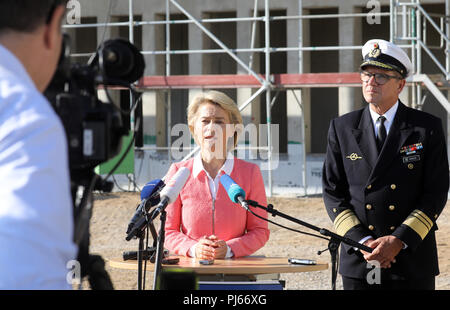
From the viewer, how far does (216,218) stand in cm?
427

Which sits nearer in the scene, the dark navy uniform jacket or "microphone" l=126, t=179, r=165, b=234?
"microphone" l=126, t=179, r=165, b=234

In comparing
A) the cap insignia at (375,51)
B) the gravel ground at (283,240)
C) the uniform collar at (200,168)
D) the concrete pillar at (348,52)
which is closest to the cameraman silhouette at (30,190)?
the cap insignia at (375,51)

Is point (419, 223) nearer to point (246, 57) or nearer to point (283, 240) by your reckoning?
point (283, 240)

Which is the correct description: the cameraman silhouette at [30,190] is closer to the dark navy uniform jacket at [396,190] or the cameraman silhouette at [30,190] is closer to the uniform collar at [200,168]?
the dark navy uniform jacket at [396,190]

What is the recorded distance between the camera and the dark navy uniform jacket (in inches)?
153

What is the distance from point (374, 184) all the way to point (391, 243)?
311 mm

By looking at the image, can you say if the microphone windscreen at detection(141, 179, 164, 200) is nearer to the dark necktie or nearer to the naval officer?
the naval officer

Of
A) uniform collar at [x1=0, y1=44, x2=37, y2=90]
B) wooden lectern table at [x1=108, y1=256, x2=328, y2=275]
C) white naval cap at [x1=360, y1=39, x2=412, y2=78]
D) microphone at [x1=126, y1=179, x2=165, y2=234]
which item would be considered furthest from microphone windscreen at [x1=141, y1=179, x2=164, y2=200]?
uniform collar at [x1=0, y1=44, x2=37, y2=90]

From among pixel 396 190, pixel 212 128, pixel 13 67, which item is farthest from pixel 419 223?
pixel 13 67

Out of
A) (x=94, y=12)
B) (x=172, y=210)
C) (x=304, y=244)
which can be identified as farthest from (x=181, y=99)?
(x=172, y=210)

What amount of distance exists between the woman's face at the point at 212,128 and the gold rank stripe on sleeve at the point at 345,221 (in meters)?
0.76

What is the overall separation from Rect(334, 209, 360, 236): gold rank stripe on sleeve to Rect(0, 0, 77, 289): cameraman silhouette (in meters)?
2.73

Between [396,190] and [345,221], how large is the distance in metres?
0.28
